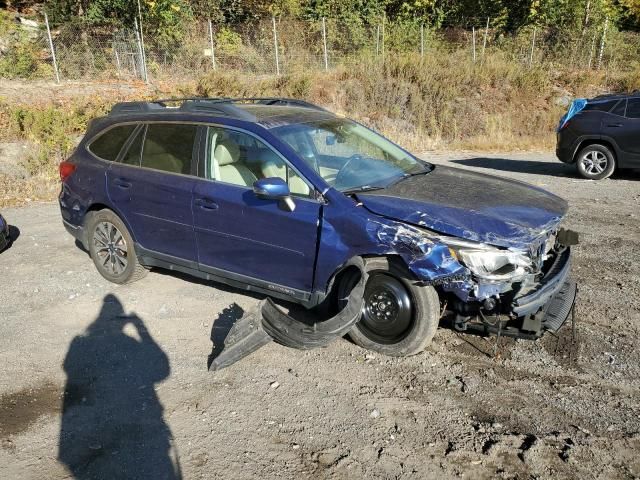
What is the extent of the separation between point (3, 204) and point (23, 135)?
3.61 metres

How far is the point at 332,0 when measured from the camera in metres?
26.7

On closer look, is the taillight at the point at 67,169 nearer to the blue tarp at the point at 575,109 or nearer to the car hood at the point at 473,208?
the car hood at the point at 473,208

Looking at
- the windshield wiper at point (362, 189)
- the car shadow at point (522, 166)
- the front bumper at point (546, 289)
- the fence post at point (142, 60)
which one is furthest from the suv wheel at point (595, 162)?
the fence post at point (142, 60)

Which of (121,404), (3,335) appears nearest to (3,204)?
(3,335)

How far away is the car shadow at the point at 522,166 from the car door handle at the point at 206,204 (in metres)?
9.18

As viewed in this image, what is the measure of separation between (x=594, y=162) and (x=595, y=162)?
0.06ft

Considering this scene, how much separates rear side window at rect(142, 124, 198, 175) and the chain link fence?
46.8ft

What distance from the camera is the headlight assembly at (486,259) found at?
3.71m

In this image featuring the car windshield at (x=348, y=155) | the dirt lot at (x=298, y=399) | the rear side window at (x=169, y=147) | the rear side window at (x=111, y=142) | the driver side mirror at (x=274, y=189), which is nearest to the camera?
the dirt lot at (x=298, y=399)

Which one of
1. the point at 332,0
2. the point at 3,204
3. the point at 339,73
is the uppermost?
the point at 332,0

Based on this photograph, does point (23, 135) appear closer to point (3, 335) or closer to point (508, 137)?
point (3, 335)

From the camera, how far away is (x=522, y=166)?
43.1 ft

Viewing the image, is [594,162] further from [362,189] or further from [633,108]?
[362,189]

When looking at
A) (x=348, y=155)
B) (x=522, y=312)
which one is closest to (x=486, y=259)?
(x=522, y=312)
